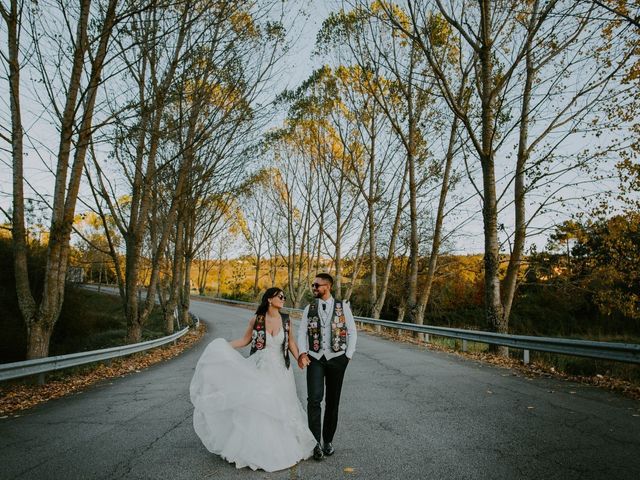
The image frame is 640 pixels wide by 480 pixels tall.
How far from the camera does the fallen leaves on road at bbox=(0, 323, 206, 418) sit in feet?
22.7

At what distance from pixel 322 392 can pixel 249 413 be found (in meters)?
0.74

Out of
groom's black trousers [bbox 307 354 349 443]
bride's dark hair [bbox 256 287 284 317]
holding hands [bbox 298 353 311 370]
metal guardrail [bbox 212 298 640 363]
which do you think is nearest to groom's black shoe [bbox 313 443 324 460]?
groom's black trousers [bbox 307 354 349 443]

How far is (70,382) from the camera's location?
862cm

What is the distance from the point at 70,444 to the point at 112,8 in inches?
309

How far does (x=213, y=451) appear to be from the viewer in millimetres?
4188

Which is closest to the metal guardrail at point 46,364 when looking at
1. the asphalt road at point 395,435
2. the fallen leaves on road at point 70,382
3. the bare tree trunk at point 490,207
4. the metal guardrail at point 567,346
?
the fallen leaves on road at point 70,382

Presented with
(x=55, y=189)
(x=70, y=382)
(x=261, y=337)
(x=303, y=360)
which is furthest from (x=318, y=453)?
(x=55, y=189)

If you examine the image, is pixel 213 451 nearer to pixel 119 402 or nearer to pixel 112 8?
pixel 119 402

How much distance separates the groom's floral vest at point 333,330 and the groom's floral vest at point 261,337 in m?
0.42

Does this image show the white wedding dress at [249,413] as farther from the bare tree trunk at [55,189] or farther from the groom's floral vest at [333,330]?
the bare tree trunk at [55,189]

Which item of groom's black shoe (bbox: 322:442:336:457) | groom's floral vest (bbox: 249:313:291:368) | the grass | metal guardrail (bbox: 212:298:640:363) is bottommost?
the grass

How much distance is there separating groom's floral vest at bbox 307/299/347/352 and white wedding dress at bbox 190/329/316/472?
504 millimetres

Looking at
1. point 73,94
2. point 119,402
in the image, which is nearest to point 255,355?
point 119,402

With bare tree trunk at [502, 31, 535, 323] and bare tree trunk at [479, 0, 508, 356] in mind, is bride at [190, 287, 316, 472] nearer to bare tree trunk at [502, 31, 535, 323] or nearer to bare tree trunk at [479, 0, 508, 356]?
bare tree trunk at [479, 0, 508, 356]
